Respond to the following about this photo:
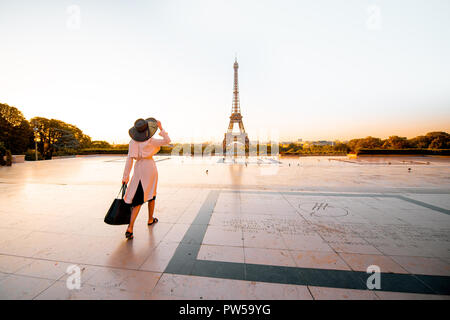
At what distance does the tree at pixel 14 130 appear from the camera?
990 inches

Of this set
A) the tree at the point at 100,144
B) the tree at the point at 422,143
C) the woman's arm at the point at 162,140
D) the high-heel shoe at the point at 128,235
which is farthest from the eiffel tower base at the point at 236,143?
the tree at the point at 422,143

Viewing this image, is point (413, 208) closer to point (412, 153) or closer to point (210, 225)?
point (210, 225)

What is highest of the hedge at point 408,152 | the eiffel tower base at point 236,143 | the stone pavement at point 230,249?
the eiffel tower base at point 236,143

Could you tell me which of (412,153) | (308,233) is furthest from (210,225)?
(412,153)

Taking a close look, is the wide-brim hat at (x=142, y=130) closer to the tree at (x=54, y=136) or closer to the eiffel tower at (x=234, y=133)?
the eiffel tower at (x=234, y=133)

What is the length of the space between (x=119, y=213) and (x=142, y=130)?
62.9 inches

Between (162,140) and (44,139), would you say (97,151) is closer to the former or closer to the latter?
(44,139)

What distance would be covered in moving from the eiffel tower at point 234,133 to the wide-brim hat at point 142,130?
95.6 feet

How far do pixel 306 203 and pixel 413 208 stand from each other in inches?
120

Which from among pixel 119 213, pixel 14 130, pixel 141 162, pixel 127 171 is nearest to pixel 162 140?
pixel 141 162

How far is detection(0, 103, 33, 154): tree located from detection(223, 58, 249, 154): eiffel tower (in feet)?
107

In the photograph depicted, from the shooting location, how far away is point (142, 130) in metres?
3.39

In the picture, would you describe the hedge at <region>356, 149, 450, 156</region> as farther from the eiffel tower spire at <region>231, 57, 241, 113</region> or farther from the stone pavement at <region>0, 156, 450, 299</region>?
the stone pavement at <region>0, 156, 450, 299</region>
